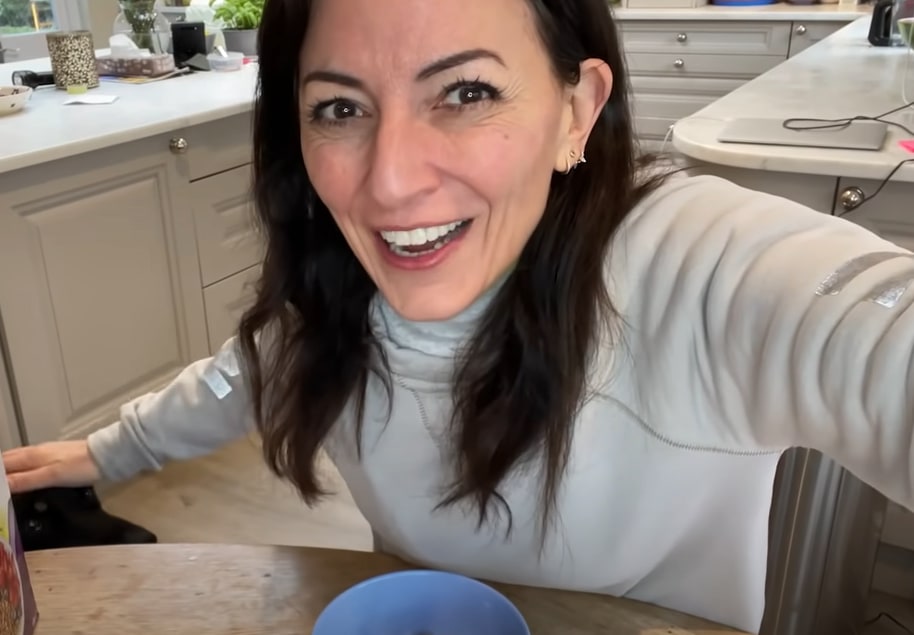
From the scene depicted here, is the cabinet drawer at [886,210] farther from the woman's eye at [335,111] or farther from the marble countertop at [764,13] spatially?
the marble countertop at [764,13]

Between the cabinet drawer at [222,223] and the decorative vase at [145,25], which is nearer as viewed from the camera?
the cabinet drawer at [222,223]

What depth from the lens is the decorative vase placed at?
2.71 meters

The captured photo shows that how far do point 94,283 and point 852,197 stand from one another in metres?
1.65

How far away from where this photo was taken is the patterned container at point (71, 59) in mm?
2441

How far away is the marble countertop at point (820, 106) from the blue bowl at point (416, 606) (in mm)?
1076

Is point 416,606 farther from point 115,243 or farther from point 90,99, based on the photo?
point 90,99

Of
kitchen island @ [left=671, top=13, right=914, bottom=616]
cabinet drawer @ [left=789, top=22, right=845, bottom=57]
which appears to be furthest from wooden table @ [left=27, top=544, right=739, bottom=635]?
cabinet drawer @ [left=789, top=22, right=845, bottom=57]

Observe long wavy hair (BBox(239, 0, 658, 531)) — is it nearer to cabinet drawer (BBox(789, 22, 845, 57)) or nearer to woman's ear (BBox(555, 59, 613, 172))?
woman's ear (BBox(555, 59, 613, 172))

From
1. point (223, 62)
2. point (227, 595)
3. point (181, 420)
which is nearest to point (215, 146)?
point (223, 62)

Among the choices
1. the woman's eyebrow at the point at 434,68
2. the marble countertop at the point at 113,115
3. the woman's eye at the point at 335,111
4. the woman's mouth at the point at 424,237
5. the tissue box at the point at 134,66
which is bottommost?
the marble countertop at the point at 113,115

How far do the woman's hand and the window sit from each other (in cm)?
360

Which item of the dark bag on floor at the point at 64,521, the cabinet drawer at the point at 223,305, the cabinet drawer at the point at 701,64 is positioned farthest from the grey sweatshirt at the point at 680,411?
the cabinet drawer at the point at 701,64

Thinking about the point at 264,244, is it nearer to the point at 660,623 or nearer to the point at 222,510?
the point at 660,623

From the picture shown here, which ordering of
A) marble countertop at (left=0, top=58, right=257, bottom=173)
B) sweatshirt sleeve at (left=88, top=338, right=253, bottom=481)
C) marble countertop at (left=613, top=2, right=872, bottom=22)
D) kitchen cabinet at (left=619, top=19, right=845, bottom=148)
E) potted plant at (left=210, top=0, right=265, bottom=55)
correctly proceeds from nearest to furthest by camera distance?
sweatshirt sleeve at (left=88, top=338, right=253, bottom=481), marble countertop at (left=0, top=58, right=257, bottom=173), potted plant at (left=210, top=0, right=265, bottom=55), marble countertop at (left=613, top=2, right=872, bottom=22), kitchen cabinet at (left=619, top=19, right=845, bottom=148)
